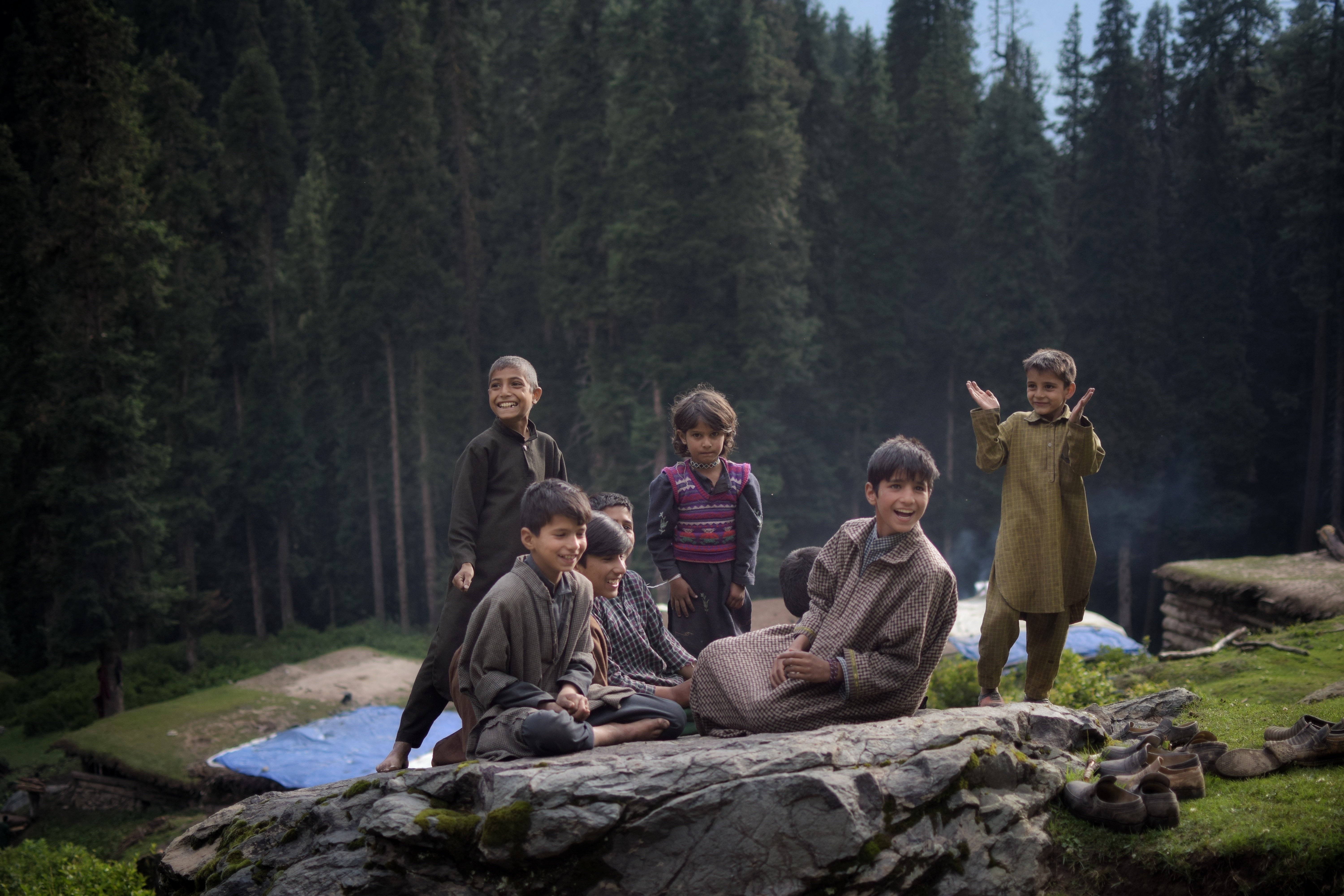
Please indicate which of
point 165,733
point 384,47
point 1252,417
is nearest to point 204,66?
point 384,47

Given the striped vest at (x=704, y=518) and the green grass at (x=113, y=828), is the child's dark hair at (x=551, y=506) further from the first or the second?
the green grass at (x=113, y=828)

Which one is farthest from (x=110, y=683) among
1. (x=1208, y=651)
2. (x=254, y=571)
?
(x=1208, y=651)

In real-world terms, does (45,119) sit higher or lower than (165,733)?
higher

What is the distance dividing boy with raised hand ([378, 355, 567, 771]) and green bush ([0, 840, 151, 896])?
2.93 metres

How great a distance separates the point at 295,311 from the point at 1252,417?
26.8m

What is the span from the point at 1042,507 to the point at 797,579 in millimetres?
1286

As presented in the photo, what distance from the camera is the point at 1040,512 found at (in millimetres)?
4992

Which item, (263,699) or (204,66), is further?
(204,66)

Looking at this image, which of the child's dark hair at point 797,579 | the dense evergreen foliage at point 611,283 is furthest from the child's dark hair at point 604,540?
the dense evergreen foliage at point 611,283

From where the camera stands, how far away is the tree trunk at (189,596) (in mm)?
25547

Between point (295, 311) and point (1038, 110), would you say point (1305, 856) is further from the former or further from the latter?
point (295, 311)

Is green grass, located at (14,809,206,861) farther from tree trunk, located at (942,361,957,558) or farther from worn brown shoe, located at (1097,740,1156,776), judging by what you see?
tree trunk, located at (942,361,957,558)

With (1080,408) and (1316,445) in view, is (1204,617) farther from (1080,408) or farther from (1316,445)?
(1316,445)

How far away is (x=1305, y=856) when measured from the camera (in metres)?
3.45
